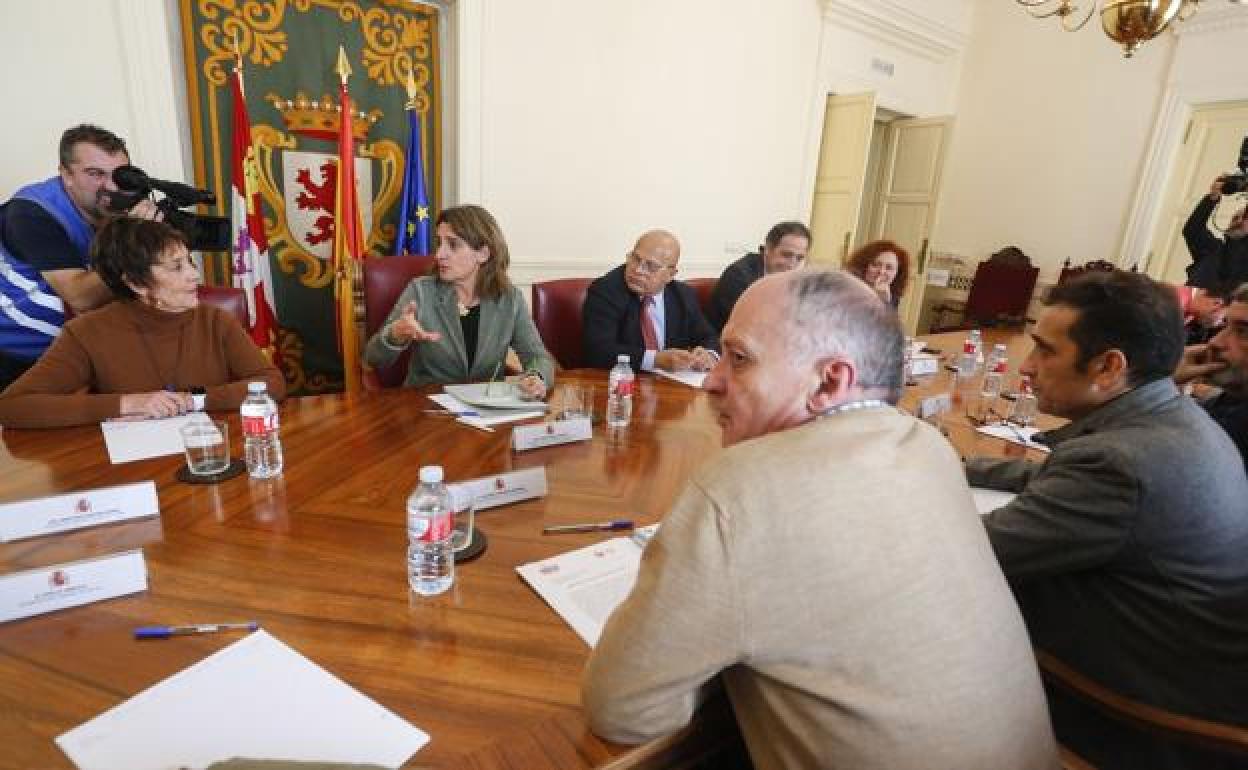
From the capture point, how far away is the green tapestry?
2918 mm

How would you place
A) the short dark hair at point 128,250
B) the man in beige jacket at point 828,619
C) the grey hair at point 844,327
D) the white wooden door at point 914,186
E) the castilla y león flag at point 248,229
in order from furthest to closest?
the white wooden door at point 914,186
the castilla y león flag at point 248,229
the short dark hair at point 128,250
the grey hair at point 844,327
the man in beige jacket at point 828,619

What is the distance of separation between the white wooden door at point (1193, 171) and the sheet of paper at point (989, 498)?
16.4ft

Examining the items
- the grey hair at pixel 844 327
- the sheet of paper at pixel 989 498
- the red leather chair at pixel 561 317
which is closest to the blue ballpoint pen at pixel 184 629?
the grey hair at pixel 844 327

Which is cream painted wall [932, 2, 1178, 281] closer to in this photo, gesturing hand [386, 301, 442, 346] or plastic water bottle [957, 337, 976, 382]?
plastic water bottle [957, 337, 976, 382]

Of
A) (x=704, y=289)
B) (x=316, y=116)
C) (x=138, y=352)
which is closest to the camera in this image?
(x=138, y=352)

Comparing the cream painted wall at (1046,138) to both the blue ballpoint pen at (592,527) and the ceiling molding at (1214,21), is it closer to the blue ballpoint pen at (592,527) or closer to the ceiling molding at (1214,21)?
the ceiling molding at (1214,21)

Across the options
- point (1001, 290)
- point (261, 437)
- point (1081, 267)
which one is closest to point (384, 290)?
point (261, 437)

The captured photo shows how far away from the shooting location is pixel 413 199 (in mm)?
→ 3383

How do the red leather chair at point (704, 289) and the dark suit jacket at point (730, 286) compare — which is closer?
the dark suit jacket at point (730, 286)

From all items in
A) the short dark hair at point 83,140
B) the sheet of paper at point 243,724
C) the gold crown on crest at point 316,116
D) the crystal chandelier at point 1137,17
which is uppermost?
the crystal chandelier at point 1137,17

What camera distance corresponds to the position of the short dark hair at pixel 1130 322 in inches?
46.9

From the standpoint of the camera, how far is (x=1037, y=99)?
18.4 ft

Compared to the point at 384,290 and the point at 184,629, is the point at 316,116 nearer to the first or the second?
the point at 384,290

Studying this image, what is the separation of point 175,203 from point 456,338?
105cm
